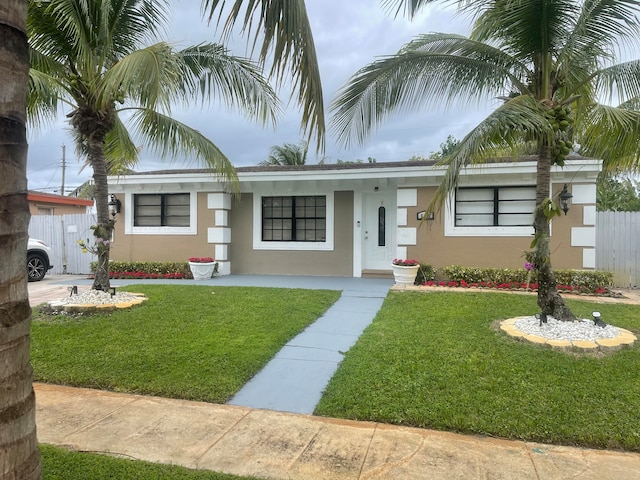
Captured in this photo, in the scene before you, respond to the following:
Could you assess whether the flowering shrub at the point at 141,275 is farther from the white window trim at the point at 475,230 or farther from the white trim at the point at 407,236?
the white window trim at the point at 475,230

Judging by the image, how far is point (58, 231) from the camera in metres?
13.5

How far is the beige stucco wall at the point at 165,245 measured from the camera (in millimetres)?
11719

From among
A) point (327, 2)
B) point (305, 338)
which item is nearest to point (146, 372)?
point (305, 338)

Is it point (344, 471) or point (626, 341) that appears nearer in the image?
point (344, 471)

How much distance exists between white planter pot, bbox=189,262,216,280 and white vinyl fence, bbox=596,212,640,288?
996 centimetres

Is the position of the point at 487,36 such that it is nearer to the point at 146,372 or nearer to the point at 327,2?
the point at 327,2

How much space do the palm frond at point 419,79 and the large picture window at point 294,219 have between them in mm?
5896

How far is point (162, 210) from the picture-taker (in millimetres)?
12156

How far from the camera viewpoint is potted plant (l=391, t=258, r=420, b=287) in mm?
9328

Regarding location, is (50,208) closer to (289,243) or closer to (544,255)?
(289,243)

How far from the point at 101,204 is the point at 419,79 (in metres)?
5.56

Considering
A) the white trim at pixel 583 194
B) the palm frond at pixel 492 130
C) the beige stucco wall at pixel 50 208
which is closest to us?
the palm frond at pixel 492 130

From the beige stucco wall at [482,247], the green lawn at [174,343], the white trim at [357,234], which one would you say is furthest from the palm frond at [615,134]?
the white trim at [357,234]

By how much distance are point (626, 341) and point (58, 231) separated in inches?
594
